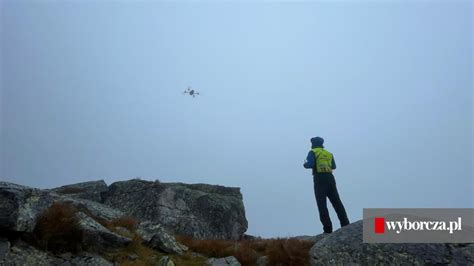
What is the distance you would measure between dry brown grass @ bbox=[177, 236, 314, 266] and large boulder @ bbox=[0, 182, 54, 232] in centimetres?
497

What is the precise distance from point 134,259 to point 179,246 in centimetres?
195

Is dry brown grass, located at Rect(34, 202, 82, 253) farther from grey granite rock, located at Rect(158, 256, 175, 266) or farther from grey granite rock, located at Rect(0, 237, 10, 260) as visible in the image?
grey granite rock, located at Rect(158, 256, 175, 266)

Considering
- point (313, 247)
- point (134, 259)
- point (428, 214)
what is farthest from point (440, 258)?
point (134, 259)

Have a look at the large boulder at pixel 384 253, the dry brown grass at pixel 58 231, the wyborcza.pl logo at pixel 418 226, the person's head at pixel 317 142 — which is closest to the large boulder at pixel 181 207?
the person's head at pixel 317 142

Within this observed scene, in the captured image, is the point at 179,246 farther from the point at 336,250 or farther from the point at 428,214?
the point at 428,214

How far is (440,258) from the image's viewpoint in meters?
11.6

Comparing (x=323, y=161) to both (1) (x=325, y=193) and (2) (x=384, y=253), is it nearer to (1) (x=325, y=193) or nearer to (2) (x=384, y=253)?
(1) (x=325, y=193)

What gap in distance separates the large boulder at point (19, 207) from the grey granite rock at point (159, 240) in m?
3.10

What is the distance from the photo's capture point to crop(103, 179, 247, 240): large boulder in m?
19.7

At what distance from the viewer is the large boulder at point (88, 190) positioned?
67.0ft

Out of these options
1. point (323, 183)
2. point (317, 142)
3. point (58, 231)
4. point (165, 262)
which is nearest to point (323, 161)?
point (323, 183)

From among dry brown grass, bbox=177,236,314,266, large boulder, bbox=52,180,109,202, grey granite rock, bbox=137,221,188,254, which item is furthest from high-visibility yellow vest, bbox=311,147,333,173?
large boulder, bbox=52,180,109,202

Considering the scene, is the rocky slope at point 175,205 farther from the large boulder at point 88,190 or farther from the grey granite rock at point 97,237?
the grey granite rock at point 97,237

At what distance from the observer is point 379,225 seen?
1313 centimetres
